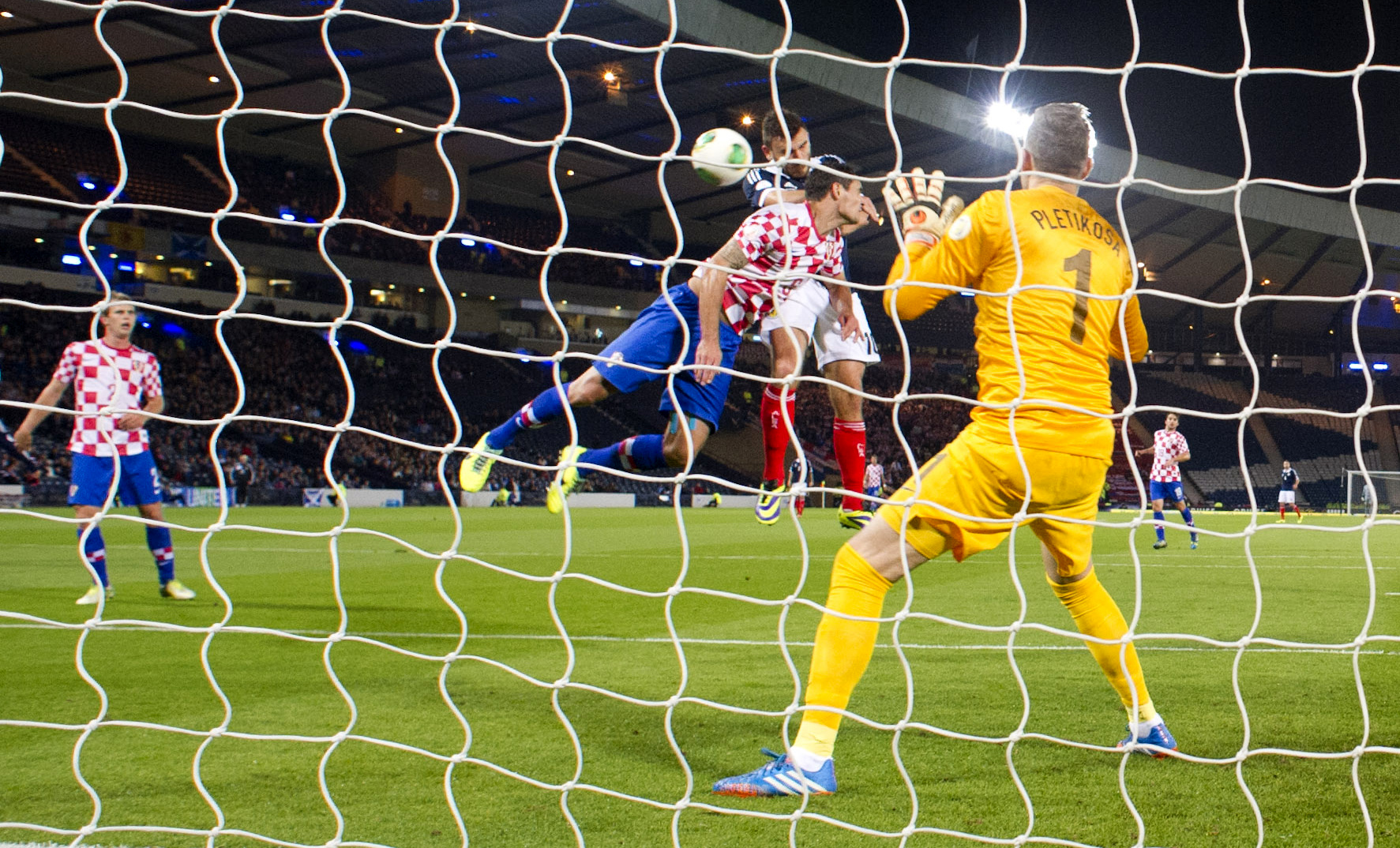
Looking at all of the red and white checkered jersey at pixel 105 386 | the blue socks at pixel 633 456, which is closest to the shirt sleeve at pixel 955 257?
the blue socks at pixel 633 456

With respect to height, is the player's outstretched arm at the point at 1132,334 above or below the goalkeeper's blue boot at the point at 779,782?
above

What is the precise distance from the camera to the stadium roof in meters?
22.0

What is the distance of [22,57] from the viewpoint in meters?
25.3

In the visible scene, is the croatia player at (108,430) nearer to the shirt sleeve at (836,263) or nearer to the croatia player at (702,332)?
the croatia player at (702,332)

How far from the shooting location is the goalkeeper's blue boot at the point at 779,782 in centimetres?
296

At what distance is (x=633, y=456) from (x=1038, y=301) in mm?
2055

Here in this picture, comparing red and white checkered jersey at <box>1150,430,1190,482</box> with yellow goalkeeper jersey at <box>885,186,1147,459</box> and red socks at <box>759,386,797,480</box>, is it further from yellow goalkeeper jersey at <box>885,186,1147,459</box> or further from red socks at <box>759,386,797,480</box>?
yellow goalkeeper jersey at <box>885,186,1147,459</box>

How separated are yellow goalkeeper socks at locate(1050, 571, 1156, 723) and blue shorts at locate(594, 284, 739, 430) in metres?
1.64

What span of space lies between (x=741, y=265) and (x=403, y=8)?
65.5 feet

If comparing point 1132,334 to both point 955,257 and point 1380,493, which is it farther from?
point 1380,493

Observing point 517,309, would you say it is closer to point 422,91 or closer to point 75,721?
point 422,91

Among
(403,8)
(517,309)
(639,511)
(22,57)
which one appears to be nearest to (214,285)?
(22,57)

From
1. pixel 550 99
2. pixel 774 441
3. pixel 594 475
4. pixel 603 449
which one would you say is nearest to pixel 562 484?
pixel 603 449

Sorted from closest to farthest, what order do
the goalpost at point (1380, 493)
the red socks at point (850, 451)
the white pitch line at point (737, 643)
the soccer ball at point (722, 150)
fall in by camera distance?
the soccer ball at point (722, 150) < the red socks at point (850, 451) < the white pitch line at point (737, 643) < the goalpost at point (1380, 493)
